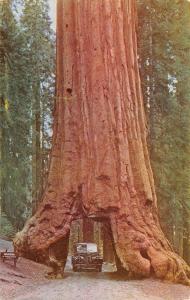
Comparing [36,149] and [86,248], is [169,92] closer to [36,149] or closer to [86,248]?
[36,149]

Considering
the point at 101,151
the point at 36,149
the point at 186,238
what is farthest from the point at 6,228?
the point at 186,238

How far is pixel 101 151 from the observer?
4484 millimetres

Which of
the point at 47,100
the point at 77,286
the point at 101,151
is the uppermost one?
the point at 47,100

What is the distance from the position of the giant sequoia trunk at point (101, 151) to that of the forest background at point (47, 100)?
13cm

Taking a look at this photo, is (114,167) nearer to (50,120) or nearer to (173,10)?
(50,120)

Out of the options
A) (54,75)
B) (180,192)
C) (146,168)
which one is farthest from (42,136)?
(180,192)

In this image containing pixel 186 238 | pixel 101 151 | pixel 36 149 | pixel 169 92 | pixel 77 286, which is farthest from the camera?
pixel 169 92

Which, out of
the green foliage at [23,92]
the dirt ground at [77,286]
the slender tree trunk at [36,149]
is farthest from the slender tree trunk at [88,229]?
the green foliage at [23,92]

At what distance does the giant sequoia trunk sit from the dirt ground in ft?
0.32

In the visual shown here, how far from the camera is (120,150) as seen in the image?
14.7 feet

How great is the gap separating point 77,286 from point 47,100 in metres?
1.59

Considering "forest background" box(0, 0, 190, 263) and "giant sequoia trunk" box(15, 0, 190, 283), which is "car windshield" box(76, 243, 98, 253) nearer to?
"giant sequoia trunk" box(15, 0, 190, 283)

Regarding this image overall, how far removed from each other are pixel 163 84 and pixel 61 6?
1.13 metres

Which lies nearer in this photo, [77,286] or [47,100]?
[77,286]
